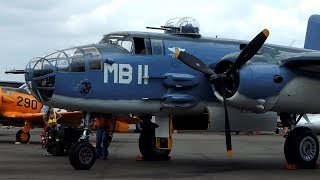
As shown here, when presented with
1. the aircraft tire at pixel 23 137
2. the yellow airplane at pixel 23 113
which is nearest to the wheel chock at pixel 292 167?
the yellow airplane at pixel 23 113

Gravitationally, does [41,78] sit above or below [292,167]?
above

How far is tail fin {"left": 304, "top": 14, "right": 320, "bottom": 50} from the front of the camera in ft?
68.6

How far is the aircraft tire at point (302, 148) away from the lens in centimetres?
1504

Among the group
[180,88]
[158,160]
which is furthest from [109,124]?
[180,88]

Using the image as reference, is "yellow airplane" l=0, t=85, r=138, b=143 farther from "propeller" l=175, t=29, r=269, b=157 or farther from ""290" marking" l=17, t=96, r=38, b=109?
"propeller" l=175, t=29, r=269, b=157

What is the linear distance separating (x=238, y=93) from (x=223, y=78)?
0.62m

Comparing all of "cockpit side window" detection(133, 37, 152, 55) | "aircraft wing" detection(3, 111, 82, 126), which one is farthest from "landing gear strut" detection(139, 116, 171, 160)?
"aircraft wing" detection(3, 111, 82, 126)

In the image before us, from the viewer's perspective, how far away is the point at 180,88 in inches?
581

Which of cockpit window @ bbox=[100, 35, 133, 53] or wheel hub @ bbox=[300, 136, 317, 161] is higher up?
cockpit window @ bbox=[100, 35, 133, 53]

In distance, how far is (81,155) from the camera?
13602mm

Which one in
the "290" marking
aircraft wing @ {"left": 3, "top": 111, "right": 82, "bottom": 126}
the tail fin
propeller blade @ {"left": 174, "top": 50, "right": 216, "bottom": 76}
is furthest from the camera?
the "290" marking

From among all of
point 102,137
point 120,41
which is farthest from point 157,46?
point 102,137

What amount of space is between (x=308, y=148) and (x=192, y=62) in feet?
13.7

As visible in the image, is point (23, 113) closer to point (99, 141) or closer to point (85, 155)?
point (99, 141)
